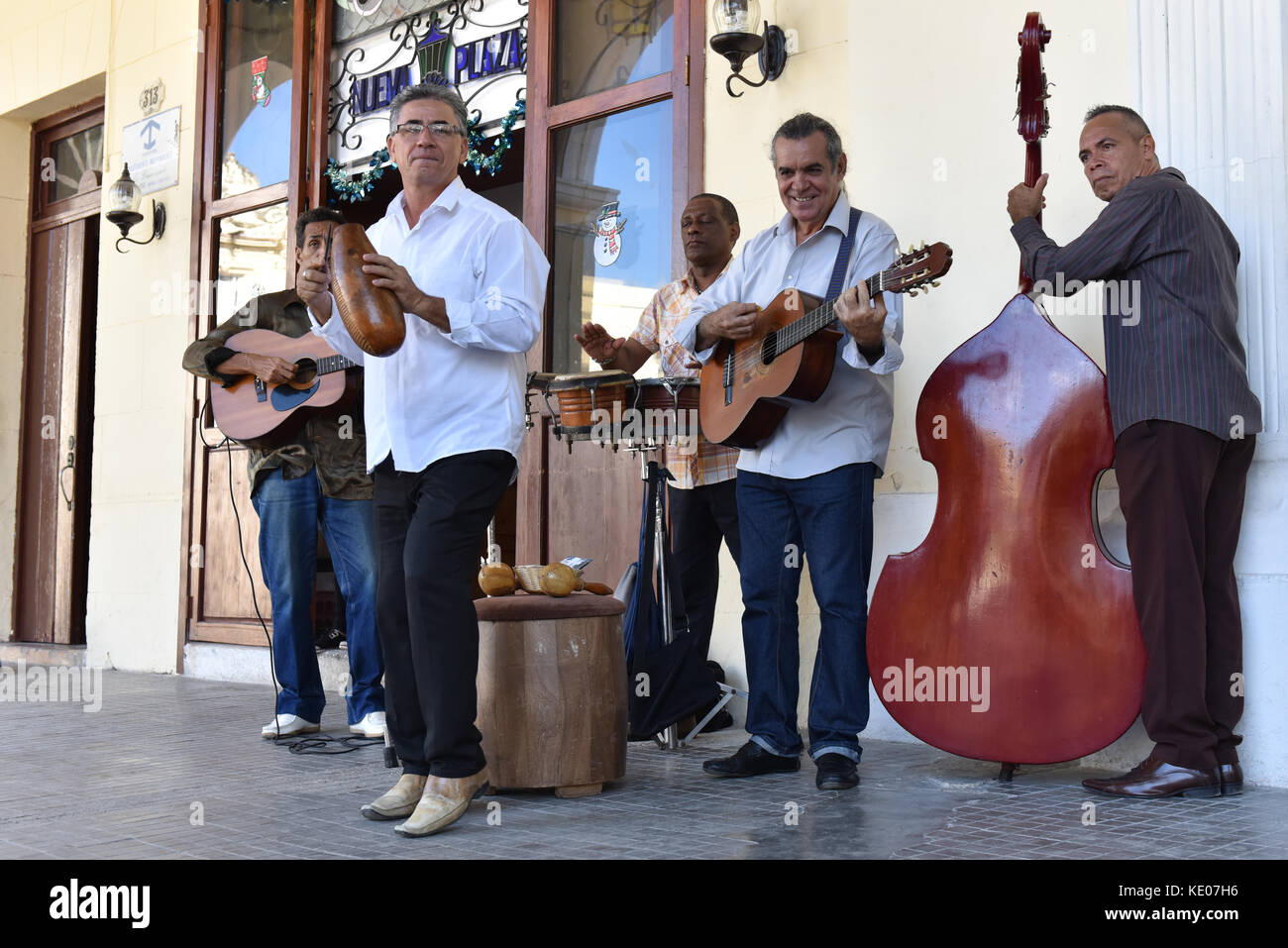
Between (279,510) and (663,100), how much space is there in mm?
2252

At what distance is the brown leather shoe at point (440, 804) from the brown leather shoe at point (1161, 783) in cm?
158

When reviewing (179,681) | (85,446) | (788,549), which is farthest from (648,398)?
(85,446)

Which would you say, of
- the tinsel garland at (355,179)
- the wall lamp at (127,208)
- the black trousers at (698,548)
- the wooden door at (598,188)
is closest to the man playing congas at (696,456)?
the black trousers at (698,548)

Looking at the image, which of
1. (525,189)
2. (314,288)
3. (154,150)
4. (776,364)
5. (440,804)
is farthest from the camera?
(154,150)

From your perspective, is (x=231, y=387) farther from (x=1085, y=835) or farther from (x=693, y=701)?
(x=1085, y=835)

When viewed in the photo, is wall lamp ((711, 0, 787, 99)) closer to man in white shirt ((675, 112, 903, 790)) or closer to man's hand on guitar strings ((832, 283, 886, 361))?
man in white shirt ((675, 112, 903, 790))

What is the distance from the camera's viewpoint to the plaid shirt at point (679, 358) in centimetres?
456

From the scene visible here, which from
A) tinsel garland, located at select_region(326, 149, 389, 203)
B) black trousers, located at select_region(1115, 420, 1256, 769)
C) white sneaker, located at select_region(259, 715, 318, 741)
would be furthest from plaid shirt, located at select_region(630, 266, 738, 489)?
tinsel garland, located at select_region(326, 149, 389, 203)

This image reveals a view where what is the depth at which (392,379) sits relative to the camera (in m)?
3.24

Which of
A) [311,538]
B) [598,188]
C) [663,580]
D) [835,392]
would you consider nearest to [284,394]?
[311,538]

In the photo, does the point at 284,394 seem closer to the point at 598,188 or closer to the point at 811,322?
the point at 598,188

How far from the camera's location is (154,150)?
7.93 metres

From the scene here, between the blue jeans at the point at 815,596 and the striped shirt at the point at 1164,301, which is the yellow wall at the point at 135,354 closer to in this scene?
the blue jeans at the point at 815,596

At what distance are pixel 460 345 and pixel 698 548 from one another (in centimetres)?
173
